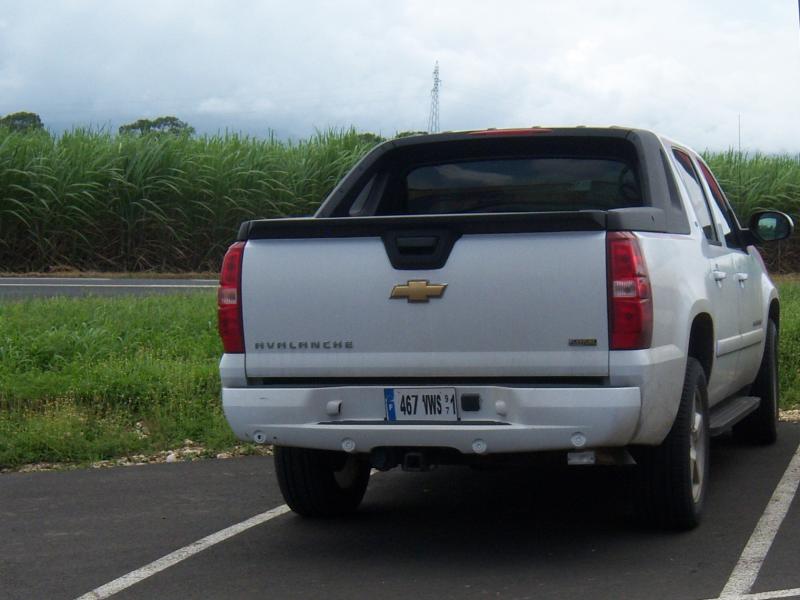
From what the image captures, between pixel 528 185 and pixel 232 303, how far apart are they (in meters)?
1.95

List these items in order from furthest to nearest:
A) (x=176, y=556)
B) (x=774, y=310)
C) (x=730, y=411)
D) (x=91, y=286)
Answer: (x=91, y=286)
(x=774, y=310)
(x=730, y=411)
(x=176, y=556)

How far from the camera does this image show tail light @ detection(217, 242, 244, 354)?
5.71m

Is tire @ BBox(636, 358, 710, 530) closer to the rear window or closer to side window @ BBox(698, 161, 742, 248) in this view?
the rear window

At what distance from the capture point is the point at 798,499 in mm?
6723

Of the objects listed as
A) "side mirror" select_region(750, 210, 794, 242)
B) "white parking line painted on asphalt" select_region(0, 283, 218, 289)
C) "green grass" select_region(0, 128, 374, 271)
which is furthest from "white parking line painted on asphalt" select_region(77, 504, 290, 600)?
"green grass" select_region(0, 128, 374, 271)

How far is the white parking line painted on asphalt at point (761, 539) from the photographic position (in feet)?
16.6

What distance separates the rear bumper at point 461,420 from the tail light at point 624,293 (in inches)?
8.5


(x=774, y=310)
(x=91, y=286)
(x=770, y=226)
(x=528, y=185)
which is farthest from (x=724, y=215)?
(x=91, y=286)

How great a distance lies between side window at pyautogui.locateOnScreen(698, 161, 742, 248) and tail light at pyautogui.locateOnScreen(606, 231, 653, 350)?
2.41 m

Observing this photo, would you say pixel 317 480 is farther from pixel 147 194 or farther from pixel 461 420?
pixel 147 194

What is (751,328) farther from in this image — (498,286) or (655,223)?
(498,286)

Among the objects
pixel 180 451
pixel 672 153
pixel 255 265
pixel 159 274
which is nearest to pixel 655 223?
pixel 672 153

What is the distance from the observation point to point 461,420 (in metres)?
5.44

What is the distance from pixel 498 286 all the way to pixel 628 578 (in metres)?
1.28
